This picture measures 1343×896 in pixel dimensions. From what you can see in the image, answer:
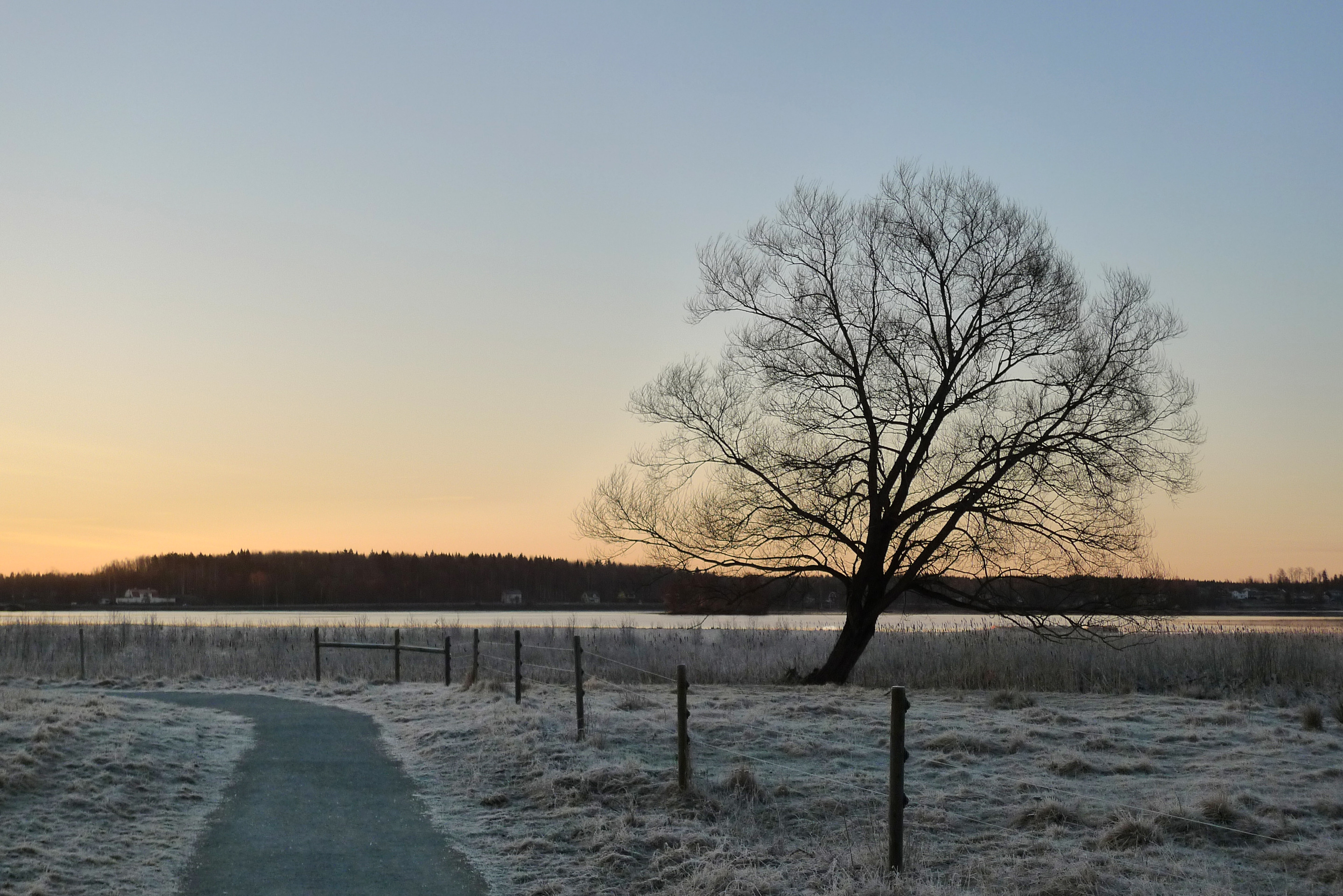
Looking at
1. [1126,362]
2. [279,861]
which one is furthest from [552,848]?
[1126,362]

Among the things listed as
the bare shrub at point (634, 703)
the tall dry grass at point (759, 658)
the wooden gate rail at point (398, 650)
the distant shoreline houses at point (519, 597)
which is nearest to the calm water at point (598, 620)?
the tall dry grass at point (759, 658)

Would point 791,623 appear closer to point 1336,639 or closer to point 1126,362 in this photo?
point 1336,639

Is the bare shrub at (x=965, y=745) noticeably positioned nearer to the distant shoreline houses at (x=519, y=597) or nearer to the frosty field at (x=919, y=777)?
the frosty field at (x=919, y=777)

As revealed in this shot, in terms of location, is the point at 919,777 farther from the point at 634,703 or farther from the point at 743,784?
the point at 634,703

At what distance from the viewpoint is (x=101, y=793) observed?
10.4 metres

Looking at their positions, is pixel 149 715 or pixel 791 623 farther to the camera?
pixel 791 623

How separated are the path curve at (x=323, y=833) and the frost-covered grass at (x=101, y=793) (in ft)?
0.91

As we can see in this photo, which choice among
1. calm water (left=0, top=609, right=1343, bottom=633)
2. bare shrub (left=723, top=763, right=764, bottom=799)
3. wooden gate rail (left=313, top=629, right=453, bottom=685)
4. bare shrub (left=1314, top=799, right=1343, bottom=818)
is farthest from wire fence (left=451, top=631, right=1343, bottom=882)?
calm water (left=0, top=609, right=1343, bottom=633)

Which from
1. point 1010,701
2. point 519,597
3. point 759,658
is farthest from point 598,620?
point 519,597

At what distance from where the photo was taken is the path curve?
315 inches

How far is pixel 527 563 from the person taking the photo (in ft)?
550

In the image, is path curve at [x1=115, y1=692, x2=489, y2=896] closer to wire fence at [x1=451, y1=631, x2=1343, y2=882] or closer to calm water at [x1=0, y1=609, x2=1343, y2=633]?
wire fence at [x1=451, y1=631, x2=1343, y2=882]

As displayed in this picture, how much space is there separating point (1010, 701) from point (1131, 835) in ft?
29.8

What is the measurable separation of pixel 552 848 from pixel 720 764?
3184 mm
